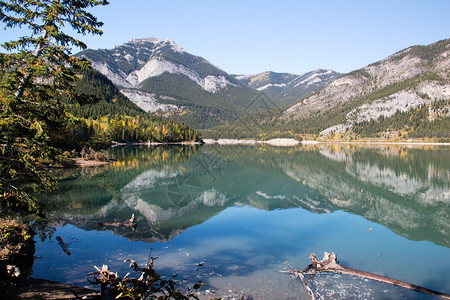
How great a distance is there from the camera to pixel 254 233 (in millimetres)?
18172

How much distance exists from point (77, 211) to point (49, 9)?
15784mm

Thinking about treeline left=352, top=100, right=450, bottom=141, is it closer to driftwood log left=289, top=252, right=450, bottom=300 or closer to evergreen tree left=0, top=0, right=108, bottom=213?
driftwood log left=289, top=252, right=450, bottom=300

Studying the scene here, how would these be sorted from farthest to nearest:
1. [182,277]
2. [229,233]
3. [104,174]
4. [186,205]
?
[104,174], [186,205], [229,233], [182,277]

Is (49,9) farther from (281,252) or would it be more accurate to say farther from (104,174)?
(104,174)

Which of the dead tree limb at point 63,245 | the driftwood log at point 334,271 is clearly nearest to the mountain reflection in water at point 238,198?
the dead tree limb at point 63,245

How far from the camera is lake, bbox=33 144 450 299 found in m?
11.3

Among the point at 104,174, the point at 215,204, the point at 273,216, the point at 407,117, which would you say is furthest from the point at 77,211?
the point at 407,117

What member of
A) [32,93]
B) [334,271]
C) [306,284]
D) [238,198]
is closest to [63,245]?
[32,93]

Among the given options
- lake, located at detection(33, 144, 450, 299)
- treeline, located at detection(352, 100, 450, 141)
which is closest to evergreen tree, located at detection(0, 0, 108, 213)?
lake, located at detection(33, 144, 450, 299)

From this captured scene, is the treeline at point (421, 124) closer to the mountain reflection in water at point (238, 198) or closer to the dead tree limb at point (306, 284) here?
the mountain reflection in water at point (238, 198)

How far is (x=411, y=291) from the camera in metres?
10.5

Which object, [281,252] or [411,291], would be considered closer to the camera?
[411,291]

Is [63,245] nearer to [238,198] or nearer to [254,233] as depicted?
[254,233]

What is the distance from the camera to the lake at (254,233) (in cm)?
1134
